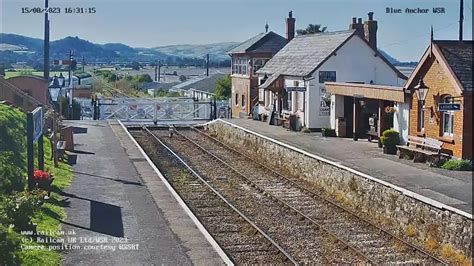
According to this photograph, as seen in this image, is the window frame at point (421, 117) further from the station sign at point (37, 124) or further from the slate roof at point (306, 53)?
the station sign at point (37, 124)

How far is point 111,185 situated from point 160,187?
134 cm

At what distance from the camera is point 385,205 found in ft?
57.4

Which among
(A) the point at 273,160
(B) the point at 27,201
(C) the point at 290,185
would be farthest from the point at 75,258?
(A) the point at 273,160

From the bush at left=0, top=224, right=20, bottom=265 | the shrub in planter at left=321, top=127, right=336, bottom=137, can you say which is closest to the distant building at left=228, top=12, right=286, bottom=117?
the shrub in planter at left=321, top=127, right=336, bottom=137

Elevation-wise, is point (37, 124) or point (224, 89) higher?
point (224, 89)

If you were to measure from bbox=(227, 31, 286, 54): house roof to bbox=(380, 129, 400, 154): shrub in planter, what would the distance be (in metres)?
23.6

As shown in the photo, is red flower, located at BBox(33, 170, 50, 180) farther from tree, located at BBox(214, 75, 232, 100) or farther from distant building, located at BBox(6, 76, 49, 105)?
tree, located at BBox(214, 75, 232, 100)

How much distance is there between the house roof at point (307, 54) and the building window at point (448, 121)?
1211 centimetres

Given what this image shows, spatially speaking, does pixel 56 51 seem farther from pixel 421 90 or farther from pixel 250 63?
pixel 421 90

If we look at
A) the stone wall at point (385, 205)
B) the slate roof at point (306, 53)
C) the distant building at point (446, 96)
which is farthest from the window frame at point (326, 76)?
the distant building at point (446, 96)

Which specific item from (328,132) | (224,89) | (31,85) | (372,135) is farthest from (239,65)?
(372,135)

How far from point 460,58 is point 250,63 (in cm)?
2672

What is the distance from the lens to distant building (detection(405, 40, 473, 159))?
20797 millimetres

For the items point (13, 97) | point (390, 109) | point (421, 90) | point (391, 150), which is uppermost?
point (421, 90)
